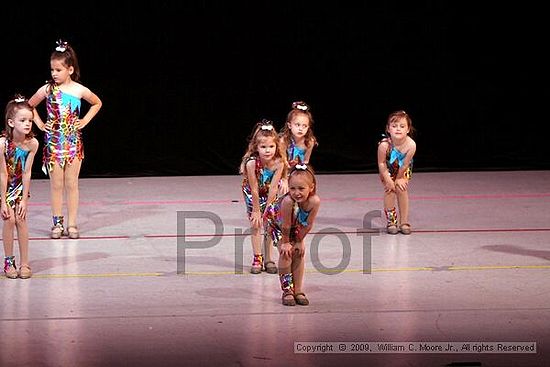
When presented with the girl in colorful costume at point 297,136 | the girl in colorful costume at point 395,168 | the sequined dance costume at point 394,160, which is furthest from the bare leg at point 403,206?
the girl in colorful costume at point 297,136

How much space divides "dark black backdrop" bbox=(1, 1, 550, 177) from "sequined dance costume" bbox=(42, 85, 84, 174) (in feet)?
8.60

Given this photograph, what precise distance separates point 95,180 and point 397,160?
11.9 ft

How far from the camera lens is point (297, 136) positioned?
698cm

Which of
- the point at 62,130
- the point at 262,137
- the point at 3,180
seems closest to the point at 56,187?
the point at 62,130

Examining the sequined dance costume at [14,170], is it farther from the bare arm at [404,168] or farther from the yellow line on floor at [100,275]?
the bare arm at [404,168]

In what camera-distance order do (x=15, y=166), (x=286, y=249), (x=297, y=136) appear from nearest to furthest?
1. (x=286, y=249)
2. (x=15, y=166)
3. (x=297, y=136)

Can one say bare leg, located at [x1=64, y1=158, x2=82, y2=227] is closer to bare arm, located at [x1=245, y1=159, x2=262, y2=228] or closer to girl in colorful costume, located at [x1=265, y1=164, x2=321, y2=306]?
bare arm, located at [x1=245, y1=159, x2=262, y2=228]

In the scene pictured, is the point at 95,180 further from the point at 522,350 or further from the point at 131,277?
the point at 522,350

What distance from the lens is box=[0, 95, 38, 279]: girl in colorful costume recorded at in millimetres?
5863

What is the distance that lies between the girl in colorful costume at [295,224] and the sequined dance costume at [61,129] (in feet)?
7.49

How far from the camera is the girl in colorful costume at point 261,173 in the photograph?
236 inches

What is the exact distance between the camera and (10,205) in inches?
233

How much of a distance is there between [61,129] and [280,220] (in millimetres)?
2337

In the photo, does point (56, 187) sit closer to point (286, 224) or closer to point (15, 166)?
point (15, 166)
